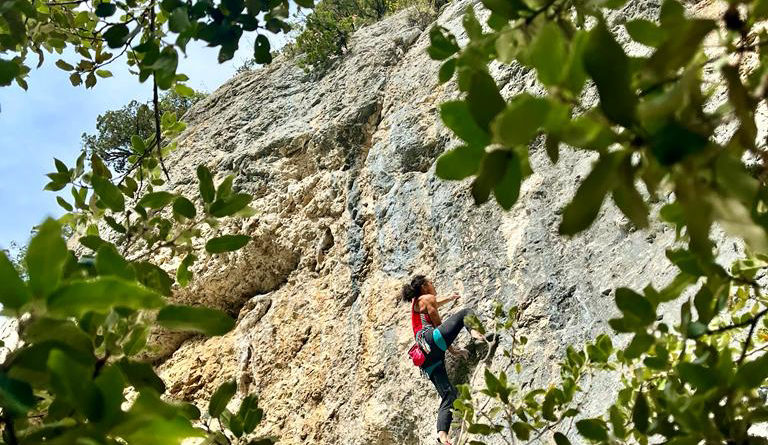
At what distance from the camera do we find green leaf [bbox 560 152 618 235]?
55 cm

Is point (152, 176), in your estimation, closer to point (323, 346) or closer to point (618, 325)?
point (618, 325)

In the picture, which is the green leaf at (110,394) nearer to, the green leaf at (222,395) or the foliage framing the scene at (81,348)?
the foliage framing the scene at (81,348)

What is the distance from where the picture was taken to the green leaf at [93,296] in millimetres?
582

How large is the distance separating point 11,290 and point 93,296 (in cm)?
8

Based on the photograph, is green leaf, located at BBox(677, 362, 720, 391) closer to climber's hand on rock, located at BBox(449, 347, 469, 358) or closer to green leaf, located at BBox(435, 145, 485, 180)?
green leaf, located at BBox(435, 145, 485, 180)

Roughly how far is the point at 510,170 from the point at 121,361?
66cm

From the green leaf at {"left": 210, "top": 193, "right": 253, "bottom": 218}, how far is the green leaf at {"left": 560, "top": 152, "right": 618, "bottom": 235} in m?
0.82

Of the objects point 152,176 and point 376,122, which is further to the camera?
point 376,122

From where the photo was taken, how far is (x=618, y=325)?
0.93 m

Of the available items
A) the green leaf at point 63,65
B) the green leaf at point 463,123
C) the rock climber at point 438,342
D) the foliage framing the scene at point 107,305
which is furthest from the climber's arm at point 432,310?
the green leaf at point 463,123

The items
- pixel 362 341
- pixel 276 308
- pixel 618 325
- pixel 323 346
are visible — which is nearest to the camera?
pixel 618 325

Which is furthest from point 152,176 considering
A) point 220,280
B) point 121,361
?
point 220,280

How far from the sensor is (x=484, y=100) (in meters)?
0.62

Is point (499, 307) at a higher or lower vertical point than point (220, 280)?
lower
